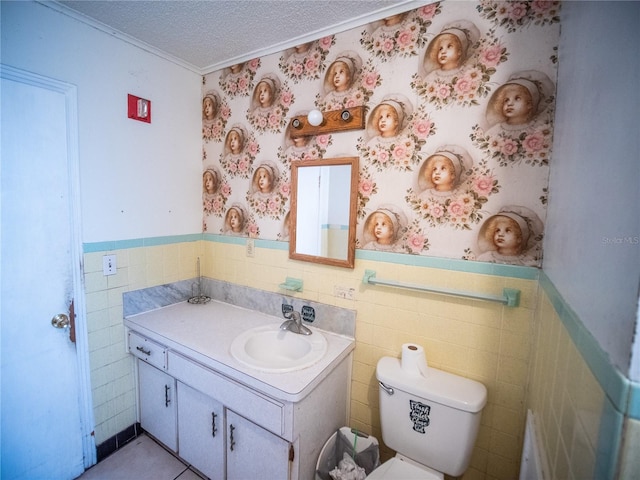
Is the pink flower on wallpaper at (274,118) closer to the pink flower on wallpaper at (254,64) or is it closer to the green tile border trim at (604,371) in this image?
the pink flower on wallpaper at (254,64)

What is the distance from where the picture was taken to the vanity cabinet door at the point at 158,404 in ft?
5.27

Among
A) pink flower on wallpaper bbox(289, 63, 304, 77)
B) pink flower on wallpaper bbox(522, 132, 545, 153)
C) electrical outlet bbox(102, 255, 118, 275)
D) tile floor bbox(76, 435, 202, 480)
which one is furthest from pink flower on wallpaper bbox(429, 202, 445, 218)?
tile floor bbox(76, 435, 202, 480)

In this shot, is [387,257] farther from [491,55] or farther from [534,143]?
[491,55]

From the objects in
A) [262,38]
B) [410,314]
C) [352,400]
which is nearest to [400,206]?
[410,314]

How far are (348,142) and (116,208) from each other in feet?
4.86

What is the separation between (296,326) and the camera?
1.58 meters

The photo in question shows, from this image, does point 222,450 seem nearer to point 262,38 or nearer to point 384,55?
point 384,55

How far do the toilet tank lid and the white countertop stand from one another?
10.4 inches

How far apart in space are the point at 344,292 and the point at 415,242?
496mm

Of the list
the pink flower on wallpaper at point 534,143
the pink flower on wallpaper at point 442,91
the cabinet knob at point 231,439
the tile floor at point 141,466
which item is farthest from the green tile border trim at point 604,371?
the tile floor at point 141,466

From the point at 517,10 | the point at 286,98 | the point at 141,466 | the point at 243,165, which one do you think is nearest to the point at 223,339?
the point at 141,466

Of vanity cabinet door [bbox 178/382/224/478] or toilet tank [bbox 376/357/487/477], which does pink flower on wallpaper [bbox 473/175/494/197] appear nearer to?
toilet tank [bbox 376/357/487/477]

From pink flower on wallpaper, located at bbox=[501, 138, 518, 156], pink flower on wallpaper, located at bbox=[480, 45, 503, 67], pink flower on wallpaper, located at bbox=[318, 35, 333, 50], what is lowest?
pink flower on wallpaper, located at bbox=[501, 138, 518, 156]

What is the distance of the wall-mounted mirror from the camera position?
4.98 feet
